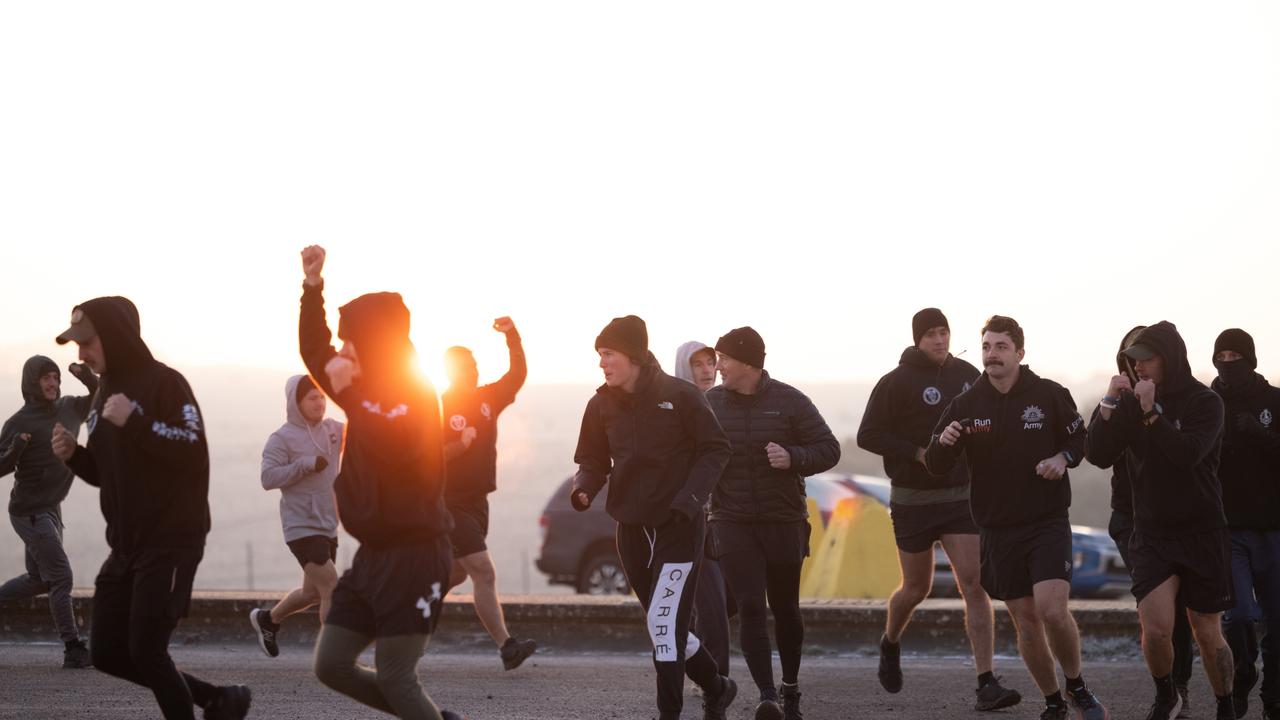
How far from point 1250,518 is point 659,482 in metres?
3.33

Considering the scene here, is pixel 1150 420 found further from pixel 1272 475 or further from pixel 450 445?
pixel 450 445

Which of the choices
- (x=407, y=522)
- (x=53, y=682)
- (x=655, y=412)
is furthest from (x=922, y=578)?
Result: (x=53, y=682)

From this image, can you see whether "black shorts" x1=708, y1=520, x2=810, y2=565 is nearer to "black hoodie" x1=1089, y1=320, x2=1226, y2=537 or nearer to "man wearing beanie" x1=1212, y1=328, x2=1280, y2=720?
"black hoodie" x1=1089, y1=320, x2=1226, y2=537

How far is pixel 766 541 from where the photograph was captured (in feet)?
28.5

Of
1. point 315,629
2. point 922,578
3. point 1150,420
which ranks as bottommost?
point 315,629

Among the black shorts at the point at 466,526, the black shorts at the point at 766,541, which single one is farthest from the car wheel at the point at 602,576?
the black shorts at the point at 766,541

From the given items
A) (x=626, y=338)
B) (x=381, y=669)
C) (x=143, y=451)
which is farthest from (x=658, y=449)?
(x=143, y=451)

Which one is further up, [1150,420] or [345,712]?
[1150,420]

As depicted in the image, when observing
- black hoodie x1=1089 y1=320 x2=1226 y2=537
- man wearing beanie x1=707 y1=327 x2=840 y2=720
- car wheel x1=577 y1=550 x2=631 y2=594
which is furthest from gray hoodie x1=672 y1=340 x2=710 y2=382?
car wheel x1=577 y1=550 x2=631 y2=594

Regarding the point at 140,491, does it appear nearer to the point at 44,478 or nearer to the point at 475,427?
the point at 475,427

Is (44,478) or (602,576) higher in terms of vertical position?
(44,478)

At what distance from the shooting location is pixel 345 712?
345 inches

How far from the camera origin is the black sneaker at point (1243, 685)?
27.9ft

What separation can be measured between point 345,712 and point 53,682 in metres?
2.15
